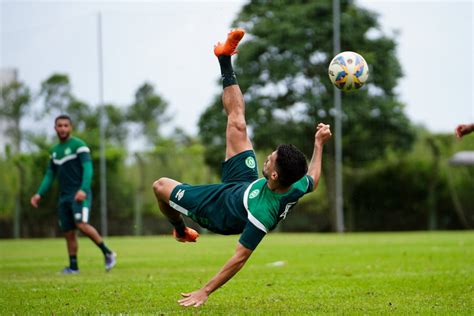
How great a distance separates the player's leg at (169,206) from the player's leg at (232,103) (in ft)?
2.22

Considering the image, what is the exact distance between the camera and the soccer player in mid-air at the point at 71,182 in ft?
34.9

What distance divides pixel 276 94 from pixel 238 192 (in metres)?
21.7

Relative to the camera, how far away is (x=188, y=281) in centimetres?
867

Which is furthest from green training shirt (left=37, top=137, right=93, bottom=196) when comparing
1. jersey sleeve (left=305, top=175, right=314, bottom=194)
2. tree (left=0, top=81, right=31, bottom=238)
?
tree (left=0, top=81, right=31, bottom=238)

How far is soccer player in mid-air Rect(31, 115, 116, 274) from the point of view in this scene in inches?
419

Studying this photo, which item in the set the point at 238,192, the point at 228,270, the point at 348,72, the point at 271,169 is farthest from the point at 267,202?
the point at 348,72

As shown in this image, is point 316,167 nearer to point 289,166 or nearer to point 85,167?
point 289,166

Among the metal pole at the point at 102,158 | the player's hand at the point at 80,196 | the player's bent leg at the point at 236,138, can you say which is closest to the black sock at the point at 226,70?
the player's bent leg at the point at 236,138

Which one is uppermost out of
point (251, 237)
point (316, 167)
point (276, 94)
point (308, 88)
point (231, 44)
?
point (308, 88)

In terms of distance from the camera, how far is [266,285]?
8.16 meters

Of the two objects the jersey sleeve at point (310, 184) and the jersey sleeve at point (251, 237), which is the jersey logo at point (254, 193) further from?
the jersey sleeve at point (310, 184)

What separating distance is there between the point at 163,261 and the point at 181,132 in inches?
1008

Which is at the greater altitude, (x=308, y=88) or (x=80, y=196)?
(x=308, y=88)

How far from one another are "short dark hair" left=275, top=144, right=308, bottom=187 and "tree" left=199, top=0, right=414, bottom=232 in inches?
827
